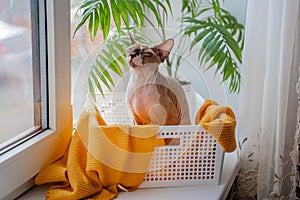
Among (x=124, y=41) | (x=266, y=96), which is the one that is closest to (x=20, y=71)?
(x=124, y=41)

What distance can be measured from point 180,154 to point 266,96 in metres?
0.30

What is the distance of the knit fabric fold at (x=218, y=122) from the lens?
104 centimetres

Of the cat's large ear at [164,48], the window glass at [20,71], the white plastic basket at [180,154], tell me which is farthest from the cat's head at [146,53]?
the window glass at [20,71]

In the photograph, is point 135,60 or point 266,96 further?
point 266,96

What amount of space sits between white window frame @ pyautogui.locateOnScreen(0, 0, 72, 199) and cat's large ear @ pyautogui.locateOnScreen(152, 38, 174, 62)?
25cm

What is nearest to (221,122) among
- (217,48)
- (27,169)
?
(217,48)

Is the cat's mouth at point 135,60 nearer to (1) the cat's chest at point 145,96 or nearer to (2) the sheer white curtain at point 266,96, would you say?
(1) the cat's chest at point 145,96

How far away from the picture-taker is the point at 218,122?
3.41ft

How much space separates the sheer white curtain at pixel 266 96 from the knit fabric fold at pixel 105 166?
357 mm

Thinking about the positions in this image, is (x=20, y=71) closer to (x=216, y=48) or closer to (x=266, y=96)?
(x=216, y=48)

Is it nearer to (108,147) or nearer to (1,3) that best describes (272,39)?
(108,147)

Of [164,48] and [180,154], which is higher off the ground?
[164,48]

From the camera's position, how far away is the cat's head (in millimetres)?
998

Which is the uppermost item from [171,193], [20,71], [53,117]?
[20,71]
